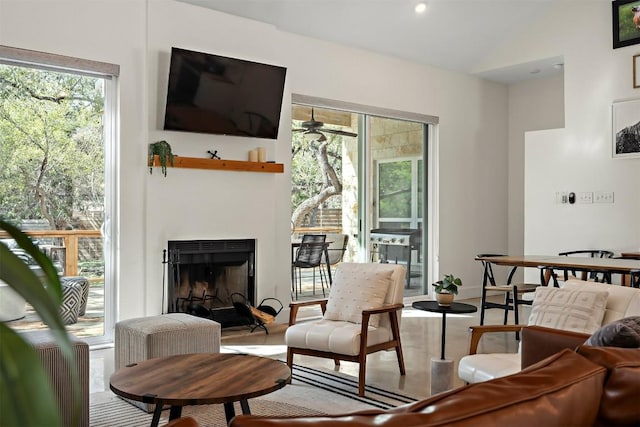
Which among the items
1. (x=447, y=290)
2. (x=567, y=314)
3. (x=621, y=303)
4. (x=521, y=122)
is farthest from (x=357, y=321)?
(x=521, y=122)

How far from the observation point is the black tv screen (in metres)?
→ 5.44

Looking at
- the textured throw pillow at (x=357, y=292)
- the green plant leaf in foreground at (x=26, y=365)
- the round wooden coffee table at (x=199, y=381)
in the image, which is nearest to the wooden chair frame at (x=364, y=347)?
the textured throw pillow at (x=357, y=292)

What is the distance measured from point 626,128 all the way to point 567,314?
4358 mm

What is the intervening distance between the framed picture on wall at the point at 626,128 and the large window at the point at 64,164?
17.4 ft

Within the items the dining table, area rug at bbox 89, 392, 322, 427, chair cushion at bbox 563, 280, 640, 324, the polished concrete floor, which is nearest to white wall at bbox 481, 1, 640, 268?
the polished concrete floor

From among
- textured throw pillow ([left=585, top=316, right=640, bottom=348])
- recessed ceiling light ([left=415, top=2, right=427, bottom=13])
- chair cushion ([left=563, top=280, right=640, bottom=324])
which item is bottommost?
chair cushion ([left=563, top=280, right=640, bottom=324])

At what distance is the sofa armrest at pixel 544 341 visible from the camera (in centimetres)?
255

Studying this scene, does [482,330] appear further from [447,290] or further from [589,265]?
[589,265]

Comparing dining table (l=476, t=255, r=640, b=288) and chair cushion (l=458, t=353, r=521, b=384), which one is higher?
dining table (l=476, t=255, r=640, b=288)

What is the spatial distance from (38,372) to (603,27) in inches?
302

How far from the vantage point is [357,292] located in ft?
14.0

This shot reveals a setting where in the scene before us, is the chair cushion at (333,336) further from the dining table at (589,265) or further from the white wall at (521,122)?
the white wall at (521,122)

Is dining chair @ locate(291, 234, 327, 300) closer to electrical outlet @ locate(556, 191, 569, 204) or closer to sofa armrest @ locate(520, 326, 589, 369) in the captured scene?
electrical outlet @ locate(556, 191, 569, 204)

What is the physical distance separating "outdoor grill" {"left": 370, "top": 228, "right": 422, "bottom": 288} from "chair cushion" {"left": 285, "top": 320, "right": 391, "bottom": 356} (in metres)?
3.58
